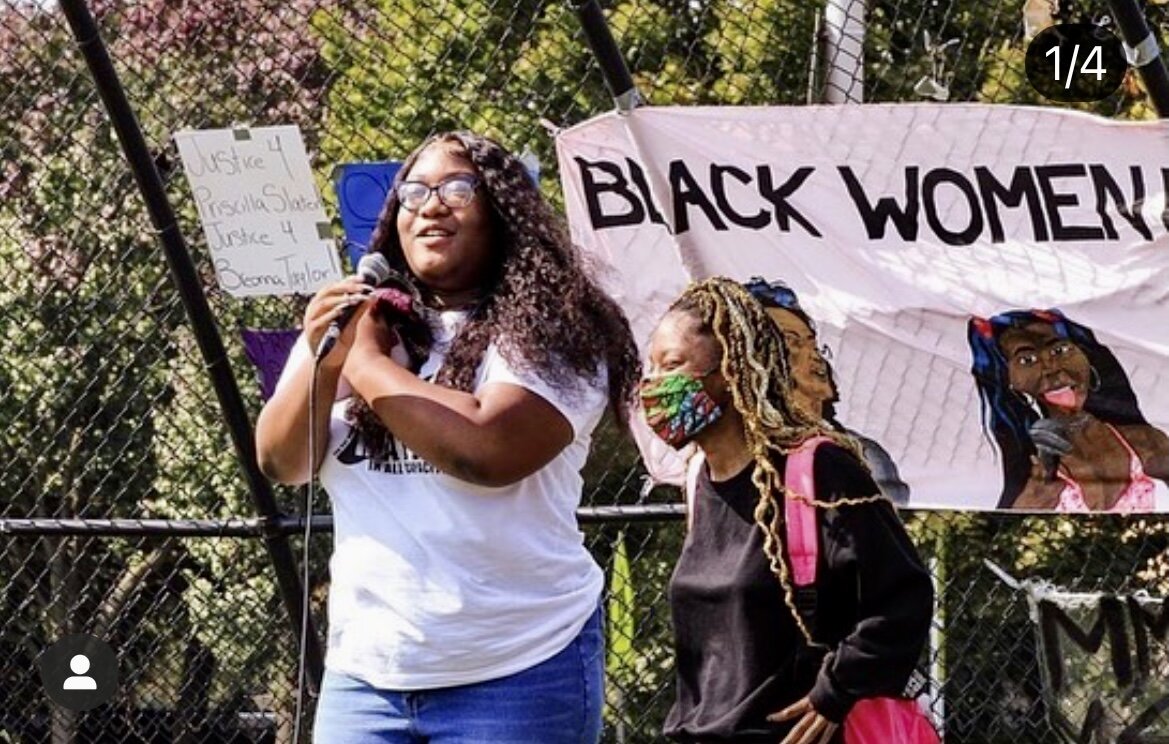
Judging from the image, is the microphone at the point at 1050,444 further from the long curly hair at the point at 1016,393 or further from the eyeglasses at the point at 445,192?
the eyeglasses at the point at 445,192

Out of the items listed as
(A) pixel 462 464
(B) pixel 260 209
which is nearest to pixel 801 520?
(A) pixel 462 464

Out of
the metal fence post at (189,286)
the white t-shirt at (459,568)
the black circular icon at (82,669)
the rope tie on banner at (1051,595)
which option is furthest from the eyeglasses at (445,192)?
the black circular icon at (82,669)

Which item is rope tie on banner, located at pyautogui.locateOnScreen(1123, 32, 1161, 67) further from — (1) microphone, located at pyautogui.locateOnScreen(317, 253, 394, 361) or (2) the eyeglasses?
(1) microphone, located at pyautogui.locateOnScreen(317, 253, 394, 361)

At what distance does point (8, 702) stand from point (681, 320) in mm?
3110

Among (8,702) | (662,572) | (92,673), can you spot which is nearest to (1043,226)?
(662,572)

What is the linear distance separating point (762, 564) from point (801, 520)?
3.9 inches

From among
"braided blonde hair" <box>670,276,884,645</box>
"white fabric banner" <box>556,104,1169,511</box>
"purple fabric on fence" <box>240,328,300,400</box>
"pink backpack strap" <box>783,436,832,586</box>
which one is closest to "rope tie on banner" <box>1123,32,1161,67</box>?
"white fabric banner" <box>556,104,1169,511</box>

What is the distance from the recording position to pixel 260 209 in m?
5.04

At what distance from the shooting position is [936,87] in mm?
5074

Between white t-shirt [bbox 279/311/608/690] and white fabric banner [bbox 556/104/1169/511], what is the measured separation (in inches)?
59.7

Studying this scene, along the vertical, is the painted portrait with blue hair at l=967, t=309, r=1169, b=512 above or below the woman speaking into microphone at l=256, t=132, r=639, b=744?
below

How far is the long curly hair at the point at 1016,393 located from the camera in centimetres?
484

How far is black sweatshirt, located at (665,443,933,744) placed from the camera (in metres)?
3.27

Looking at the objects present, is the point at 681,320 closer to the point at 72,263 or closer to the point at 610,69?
the point at 610,69
